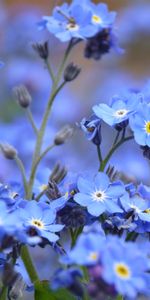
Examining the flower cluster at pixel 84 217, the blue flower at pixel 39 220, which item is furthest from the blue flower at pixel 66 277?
the blue flower at pixel 39 220

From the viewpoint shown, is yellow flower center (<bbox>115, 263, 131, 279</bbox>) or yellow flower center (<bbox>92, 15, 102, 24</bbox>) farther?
yellow flower center (<bbox>92, 15, 102, 24</bbox>)

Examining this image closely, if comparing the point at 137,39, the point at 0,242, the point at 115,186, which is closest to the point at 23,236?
the point at 0,242

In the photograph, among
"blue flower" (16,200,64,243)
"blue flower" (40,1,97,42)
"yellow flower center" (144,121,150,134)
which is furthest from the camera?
"blue flower" (40,1,97,42)

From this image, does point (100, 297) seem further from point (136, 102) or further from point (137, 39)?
point (137, 39)

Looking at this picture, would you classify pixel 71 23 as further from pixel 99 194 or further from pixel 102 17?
pixel 99 194

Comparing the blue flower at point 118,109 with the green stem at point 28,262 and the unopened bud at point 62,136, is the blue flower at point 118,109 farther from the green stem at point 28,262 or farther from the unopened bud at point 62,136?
the green stem at point 28,262

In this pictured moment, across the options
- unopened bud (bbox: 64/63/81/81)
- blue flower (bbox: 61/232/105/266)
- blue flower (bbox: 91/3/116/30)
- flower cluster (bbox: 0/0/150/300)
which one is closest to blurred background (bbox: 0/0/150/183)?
blue flower (bbox: 91/3/116/30)

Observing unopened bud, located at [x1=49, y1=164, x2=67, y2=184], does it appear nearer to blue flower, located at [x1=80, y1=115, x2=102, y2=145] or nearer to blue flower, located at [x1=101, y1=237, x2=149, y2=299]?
blue flower, located at [x1=80, y1=115, x2=102, y2=145]
